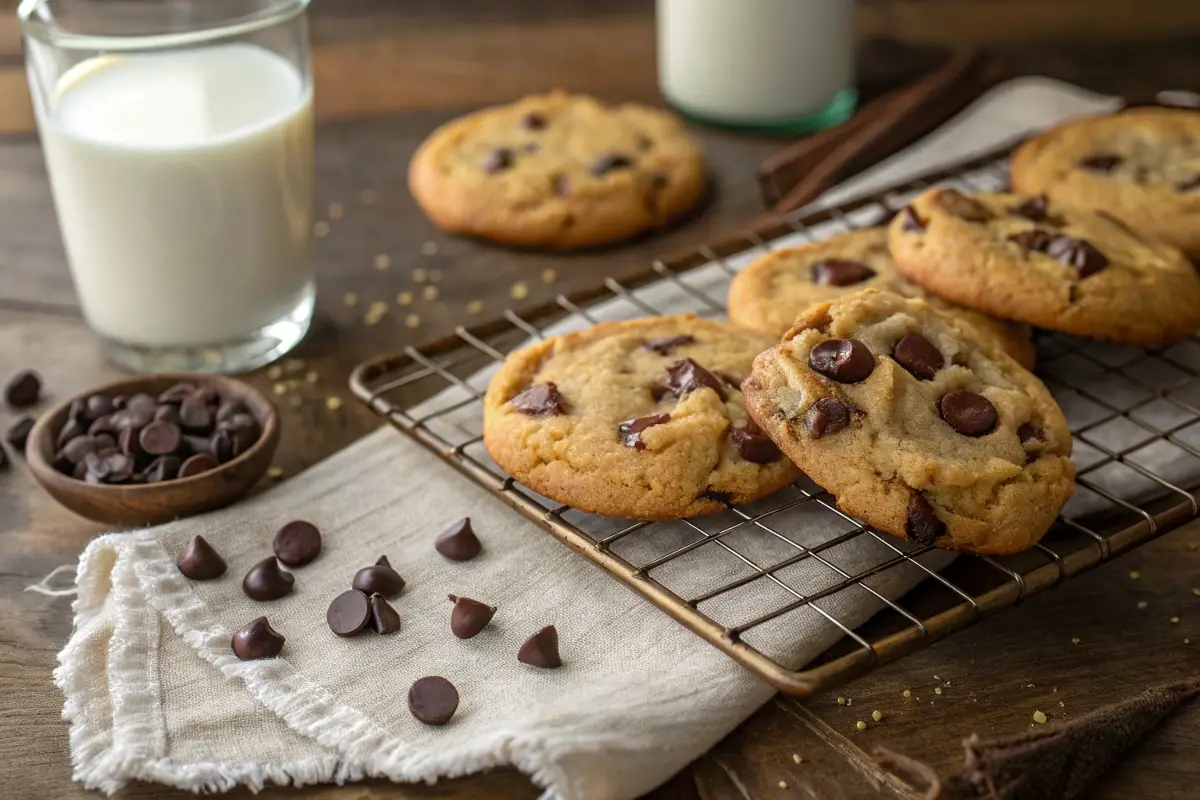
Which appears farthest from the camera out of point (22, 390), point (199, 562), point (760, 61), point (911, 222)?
point (760, 61)

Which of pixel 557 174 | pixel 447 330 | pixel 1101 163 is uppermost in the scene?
pixel 1101 163

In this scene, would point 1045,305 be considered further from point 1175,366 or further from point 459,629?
point 459,629

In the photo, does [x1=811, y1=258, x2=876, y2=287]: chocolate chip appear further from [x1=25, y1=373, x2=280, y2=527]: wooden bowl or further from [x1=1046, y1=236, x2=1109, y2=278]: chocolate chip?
[x1=25, y1=373, x2=280, y2=527]: wooden bowl

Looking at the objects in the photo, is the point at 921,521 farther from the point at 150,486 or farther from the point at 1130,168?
the point at 1130,168

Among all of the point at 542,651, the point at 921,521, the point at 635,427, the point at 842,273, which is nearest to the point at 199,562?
the point at 542,651

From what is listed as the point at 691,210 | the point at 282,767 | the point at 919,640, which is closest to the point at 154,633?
the point at 282,767

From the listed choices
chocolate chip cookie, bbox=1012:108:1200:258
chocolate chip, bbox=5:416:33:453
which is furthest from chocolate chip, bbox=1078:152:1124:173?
chocolate chip, bbox=5:416:33:453

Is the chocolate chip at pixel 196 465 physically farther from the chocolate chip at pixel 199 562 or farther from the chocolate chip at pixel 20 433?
the chocolate chip at pixel 20 433
